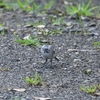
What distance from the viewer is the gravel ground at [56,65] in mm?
5227

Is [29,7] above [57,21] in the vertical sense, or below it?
above

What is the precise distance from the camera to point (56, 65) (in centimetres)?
617

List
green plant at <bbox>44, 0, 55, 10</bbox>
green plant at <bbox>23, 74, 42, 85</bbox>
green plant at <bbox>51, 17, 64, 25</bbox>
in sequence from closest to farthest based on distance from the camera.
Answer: green plant at <bbox>23, 74, 42, 85</bbox> < green plant at <bbox>51, 17, 64, 25</bbox> < green plant at <bbox>44, 0, 55, 10</bbox>

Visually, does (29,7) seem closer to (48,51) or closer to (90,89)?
(48,51)

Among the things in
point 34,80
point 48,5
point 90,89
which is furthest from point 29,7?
point 90,89

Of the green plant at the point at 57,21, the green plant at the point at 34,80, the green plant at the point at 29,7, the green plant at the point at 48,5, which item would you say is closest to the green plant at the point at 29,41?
the green plant at the point at 57,21

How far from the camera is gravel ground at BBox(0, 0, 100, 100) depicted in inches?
206

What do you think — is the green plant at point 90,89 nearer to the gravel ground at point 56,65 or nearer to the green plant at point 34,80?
the gravel ground at point 56,65

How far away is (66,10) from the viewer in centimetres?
884

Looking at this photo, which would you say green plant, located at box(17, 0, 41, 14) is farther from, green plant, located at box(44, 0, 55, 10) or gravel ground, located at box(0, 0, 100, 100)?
gravel ground, located at box(0, 0, 100, 100)

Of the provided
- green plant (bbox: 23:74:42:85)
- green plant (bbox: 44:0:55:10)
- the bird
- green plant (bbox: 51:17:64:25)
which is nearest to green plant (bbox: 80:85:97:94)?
green plant (bbox: 23:74:42:85)

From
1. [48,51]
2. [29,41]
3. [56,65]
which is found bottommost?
[56,65]

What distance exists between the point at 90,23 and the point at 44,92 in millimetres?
3113

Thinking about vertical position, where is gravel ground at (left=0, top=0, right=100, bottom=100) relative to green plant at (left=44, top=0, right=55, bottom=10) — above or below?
below
